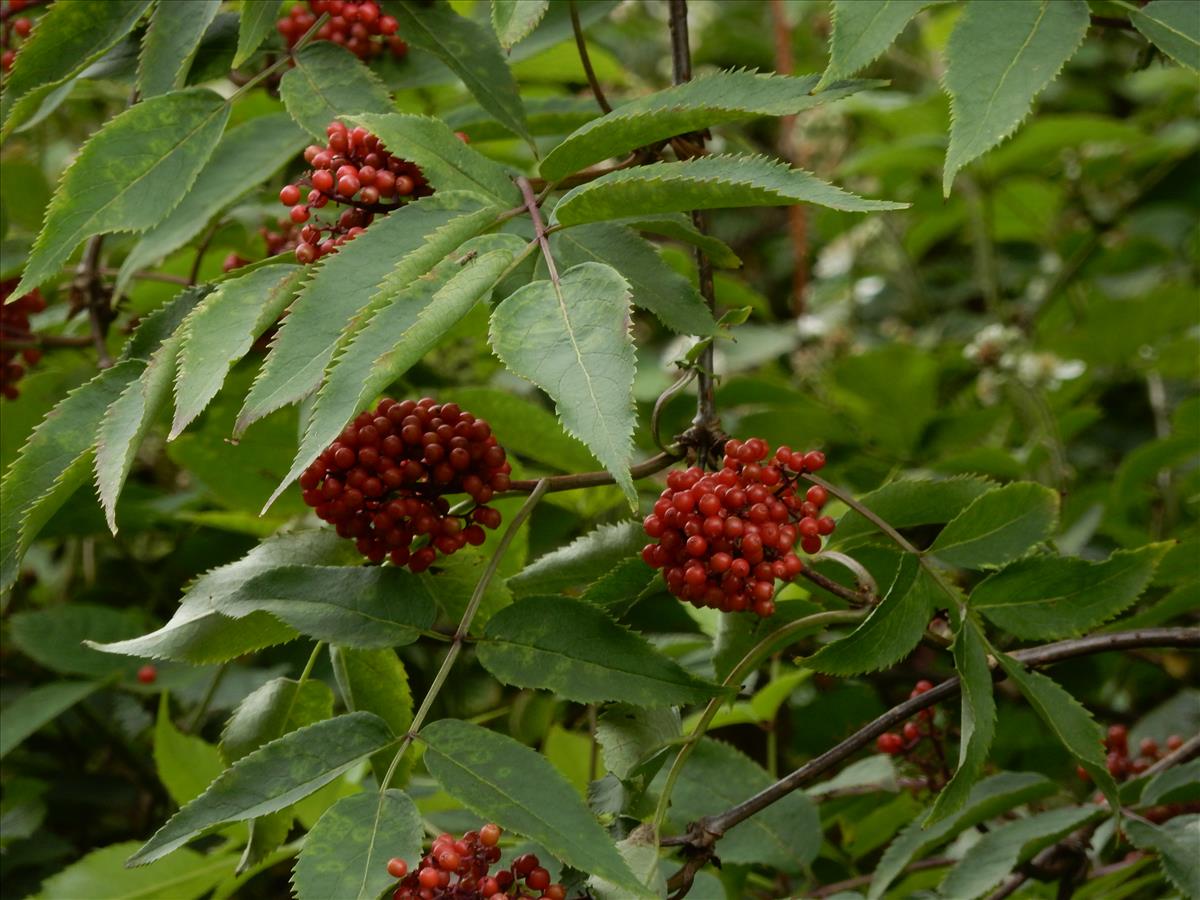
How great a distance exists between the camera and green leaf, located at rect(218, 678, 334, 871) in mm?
985

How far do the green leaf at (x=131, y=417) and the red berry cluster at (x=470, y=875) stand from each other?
0.30 m

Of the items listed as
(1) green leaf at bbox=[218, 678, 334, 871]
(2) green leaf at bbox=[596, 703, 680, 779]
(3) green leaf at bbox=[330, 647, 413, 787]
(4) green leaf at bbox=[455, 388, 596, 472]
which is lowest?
(4) green leaf at bbox=[455, 388, 596, 472]

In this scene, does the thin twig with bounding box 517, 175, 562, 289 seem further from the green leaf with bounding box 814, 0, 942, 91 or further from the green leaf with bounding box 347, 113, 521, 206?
the green leaf with bounding box 814, 0, 942, 91

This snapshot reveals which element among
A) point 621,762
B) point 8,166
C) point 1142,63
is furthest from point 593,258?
point 8,166

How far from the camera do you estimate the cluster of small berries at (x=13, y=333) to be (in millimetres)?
1354

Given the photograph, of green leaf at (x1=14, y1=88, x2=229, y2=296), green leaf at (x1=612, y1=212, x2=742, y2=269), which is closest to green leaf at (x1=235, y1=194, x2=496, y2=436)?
green leaf at (x1=612, y1=212, x2=742, y2=269)

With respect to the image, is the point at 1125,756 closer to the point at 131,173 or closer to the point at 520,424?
the point at 520,424

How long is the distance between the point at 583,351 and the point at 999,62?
405 mm

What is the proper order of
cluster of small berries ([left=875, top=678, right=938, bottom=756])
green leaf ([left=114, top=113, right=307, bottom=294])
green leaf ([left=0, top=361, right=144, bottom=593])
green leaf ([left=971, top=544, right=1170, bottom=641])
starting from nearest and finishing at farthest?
1. green leaf ([left=0, top=361, right=144, bottom=593])
2. green leaf ([left=971, top=544, right=1170, bottom=641])
3. green leaf ([left=114, top=113, right=307, bottom=294])
4. cluster of small berries ([left=875, top=678, right=938, bottom=756])

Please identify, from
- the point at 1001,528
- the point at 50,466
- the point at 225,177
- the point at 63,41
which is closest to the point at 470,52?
the point at 225,177

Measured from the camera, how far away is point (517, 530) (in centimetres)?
103

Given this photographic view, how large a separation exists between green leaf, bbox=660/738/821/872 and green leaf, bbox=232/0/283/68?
0.69 metres

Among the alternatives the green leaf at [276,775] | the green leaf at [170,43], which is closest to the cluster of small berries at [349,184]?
the green leaf at [170,43]

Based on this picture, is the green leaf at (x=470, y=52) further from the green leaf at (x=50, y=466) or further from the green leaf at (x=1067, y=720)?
the green leaf at (x=1067, y=720)
